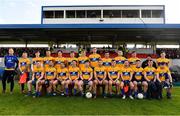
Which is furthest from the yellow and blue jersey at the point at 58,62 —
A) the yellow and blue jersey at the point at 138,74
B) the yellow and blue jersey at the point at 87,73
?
the yellow and blue jersey at the point at 138,74

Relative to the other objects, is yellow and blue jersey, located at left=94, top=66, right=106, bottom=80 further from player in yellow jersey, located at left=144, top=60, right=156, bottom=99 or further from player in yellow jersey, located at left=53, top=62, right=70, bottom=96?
player in yellow jersey, located at left=144, top=60, right=156, bottom=99

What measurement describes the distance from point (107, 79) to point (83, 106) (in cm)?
200

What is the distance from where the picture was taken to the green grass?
29.6 ft

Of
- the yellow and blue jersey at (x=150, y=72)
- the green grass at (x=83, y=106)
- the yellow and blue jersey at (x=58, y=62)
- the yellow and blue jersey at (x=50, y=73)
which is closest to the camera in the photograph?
the green grass at (x=83, y=106)

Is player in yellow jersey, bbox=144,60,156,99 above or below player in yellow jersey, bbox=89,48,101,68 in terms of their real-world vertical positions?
below

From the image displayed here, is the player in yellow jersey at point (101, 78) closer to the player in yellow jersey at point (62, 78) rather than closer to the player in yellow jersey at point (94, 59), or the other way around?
the player in yellow jersey at point (94, 59)

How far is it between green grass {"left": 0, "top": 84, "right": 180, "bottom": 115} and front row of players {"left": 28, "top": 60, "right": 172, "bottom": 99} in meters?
→ 0.48

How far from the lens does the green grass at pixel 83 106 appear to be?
29.6 feet

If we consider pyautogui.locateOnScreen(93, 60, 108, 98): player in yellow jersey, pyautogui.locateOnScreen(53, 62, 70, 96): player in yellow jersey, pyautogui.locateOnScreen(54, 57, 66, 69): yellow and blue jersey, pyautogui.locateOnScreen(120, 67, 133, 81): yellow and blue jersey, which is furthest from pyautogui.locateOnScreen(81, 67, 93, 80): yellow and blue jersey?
pyautogui.locateOnScreen(120, 67, 133, 81): yellow and blue jersey

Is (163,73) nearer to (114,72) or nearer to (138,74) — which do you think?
(138,74)

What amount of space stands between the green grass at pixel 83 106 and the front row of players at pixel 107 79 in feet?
1.56

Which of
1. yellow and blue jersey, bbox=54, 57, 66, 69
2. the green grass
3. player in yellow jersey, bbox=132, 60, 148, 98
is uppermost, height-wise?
yellow and blue jersey, bbox=54, 57, 66, 69

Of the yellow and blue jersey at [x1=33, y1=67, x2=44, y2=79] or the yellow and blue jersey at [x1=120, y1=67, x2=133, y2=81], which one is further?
the yellow and blue jersey at [x1=33, y1=67, x2=44, y2=79]

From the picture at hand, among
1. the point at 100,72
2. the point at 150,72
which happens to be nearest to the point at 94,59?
the point at 100,72
